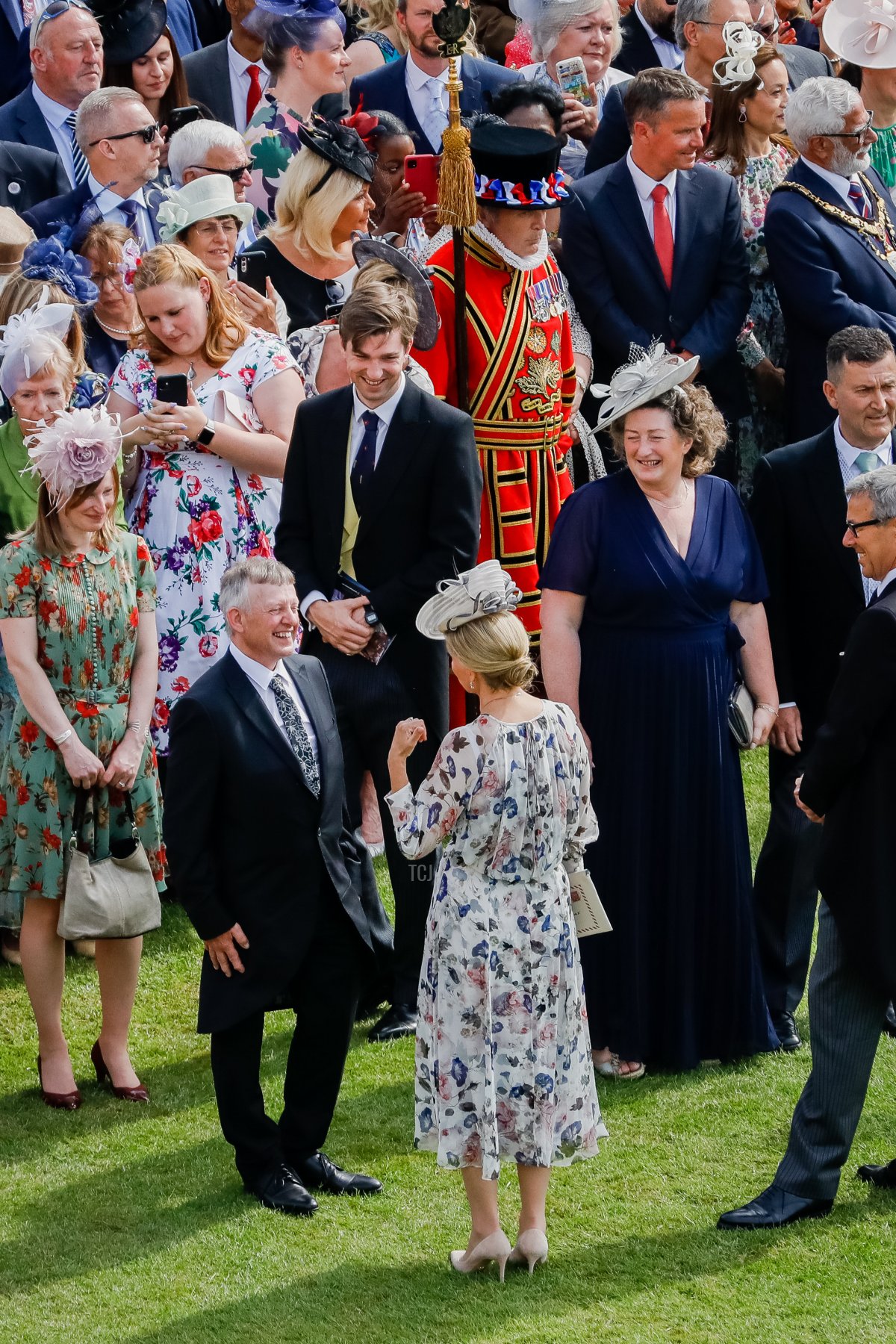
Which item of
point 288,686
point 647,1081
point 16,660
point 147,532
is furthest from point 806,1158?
point 147,532

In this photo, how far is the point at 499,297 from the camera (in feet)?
24.4

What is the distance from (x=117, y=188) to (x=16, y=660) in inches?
105

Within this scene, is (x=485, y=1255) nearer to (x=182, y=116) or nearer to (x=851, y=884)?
(x=851, y=884)

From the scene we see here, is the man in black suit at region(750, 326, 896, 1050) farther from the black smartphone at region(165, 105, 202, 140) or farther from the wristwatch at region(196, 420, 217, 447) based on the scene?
the black smartphone at region(165, 105, 202, 140)

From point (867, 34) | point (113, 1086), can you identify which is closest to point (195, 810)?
point (113, 1086)

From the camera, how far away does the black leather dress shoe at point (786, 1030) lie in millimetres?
6680

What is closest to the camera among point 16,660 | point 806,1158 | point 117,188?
point 806,1158

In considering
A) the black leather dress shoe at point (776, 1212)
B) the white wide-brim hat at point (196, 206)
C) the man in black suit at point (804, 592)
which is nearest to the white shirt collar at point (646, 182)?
the white wide-brim hat at point (196, 206)

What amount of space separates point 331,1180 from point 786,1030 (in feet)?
6.06

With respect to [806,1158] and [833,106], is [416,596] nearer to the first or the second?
[806,1158]

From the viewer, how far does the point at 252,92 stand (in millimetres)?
9656

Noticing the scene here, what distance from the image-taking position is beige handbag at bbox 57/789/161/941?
6.10 m

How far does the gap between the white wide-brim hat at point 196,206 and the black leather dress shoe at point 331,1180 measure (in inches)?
141

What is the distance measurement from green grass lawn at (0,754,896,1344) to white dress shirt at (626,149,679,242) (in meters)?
3.58
